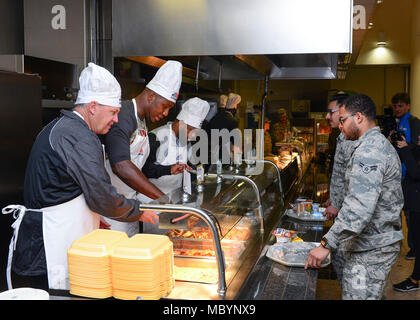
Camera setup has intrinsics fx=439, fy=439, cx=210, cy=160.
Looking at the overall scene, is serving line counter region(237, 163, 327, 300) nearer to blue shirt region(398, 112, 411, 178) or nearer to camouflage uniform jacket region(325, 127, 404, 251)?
camouflage uniform jacket region(325, 127, 404, 251)

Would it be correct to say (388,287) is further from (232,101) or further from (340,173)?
(232,101)

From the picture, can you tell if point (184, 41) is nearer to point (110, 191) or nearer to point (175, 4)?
point (175, 4)

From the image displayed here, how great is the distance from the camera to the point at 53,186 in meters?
2.02

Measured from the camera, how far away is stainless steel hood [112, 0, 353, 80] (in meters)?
3.14

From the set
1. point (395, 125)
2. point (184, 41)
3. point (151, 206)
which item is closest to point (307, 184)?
point (395, 125)

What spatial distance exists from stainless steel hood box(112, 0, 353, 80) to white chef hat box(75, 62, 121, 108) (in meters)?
1.40

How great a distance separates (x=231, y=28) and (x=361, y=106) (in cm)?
127

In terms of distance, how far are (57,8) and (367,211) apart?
2.96 metres

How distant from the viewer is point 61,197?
2.05 metres

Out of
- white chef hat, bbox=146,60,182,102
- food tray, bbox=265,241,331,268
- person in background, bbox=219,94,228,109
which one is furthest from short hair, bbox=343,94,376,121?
person in background, bbox=219,94,228,109

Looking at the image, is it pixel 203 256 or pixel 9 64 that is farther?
pixel 9 64

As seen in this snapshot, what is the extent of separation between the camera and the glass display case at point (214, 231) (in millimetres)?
1871

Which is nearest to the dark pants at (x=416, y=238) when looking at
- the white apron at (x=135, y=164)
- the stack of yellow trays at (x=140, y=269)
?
the white apron at (x=135, y=164)

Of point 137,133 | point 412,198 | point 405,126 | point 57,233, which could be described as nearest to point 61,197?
point 57,233
